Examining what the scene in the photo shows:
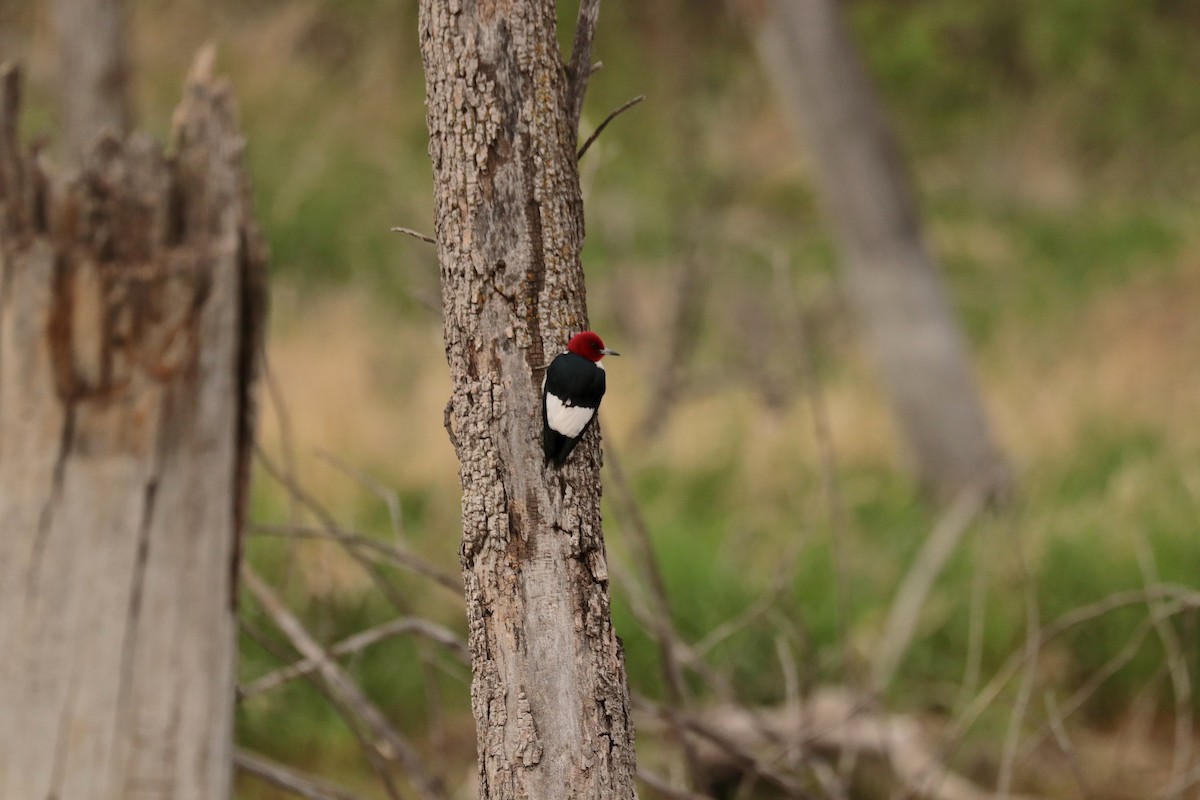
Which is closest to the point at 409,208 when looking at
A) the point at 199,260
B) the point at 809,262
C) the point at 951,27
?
the point at 809,262

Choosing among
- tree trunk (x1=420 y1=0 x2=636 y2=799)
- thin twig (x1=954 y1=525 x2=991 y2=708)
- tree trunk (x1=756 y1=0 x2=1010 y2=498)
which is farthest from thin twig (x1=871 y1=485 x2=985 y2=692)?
tree trunk (x1=420 y1=0 x2=636 y2=799)

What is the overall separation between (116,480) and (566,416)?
3.87 feet

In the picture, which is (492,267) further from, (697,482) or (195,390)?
(697,482)

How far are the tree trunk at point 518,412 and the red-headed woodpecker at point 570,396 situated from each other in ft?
0.05

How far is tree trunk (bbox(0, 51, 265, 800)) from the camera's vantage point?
5.94ft

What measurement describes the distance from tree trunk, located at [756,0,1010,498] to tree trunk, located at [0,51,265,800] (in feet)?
10.2

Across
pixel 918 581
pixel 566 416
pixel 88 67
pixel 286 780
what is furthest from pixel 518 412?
pixel 88 67

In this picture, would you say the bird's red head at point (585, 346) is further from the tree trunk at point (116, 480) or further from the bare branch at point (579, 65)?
the tree trunk at point (116, 480)

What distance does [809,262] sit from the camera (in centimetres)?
936

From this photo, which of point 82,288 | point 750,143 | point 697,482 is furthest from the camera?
point 750,143

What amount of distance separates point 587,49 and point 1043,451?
15.4 feet

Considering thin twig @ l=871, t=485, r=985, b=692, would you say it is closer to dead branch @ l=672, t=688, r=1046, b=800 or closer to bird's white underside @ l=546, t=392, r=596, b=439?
dead branch @ l=672, t=688, r=1046, b=800

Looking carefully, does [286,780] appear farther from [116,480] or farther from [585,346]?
[585,346]

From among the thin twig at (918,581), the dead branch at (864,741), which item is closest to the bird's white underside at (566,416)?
the thin twig at (918,581)
